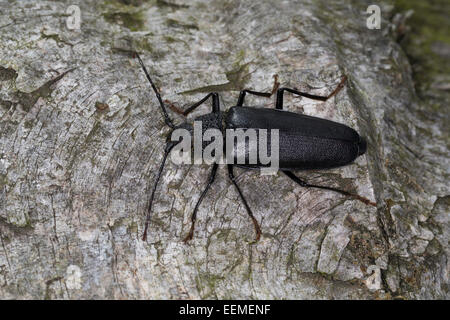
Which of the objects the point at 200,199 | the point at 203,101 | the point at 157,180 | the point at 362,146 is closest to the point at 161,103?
the point at 203,101

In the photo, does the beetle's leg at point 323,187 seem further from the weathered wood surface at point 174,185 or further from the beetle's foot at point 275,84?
the beetle's foot at point 275,84

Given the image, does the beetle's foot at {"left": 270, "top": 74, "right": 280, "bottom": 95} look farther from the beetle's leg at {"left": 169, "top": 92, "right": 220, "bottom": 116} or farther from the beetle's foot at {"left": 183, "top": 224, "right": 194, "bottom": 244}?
the beetle's foot at {"left": 183, "top": 224, "right": 194, "bottom": 244}

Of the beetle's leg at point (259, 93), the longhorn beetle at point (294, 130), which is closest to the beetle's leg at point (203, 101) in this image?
the longhorn beetle at point (294, 130)

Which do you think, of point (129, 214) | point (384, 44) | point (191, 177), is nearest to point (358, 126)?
point (384, 44)

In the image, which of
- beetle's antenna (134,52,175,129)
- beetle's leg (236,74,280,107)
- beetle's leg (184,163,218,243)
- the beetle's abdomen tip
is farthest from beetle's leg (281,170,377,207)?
beetle's antenna (134,52,175,129)

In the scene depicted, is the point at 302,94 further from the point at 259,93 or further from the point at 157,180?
the point at 157,180

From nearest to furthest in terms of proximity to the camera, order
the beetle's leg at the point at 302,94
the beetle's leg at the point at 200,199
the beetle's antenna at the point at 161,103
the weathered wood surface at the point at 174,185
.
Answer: the weathered wood surface at the point at 174,185 → the beetle's leg at the point at 200,199 → the beetle's antenna at the point at 161,103 → the beetle's leg at the point at 302,94
